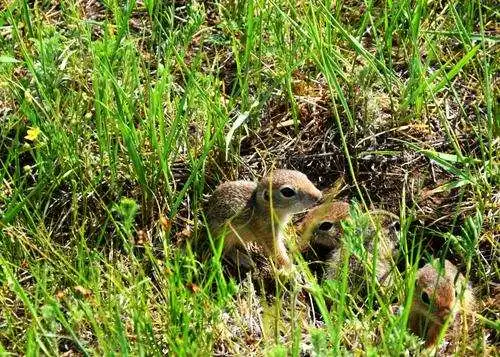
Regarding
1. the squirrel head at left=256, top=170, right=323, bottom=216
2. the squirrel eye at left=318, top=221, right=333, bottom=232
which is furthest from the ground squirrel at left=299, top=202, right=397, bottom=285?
the squirrel head at left=256, top=170, right=323, bottom=216

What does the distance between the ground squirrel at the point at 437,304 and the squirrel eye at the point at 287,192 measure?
803mm

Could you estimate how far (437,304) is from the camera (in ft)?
13.9

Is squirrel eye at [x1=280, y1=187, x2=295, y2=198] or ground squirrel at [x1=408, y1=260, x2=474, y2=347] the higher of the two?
squirrel eye at [x1=280, y1=187, x2=295, y2=198]

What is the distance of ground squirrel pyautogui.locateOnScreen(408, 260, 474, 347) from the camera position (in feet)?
13.7

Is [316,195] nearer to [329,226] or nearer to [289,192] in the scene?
[289,192]

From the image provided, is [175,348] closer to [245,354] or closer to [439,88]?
[245,354]

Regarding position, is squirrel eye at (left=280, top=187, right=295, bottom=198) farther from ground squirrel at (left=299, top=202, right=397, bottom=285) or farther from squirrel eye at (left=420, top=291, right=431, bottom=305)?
squirrel eye at (left=420, top=291, right=431, bottom=305)

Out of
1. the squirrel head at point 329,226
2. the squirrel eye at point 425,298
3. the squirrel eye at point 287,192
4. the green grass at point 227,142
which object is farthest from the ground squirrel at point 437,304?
the squirrel eye at point 287,192

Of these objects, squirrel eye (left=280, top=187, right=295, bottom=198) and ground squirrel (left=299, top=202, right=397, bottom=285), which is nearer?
ground squirrel (left=299, top=202, right=397, bottom=285)

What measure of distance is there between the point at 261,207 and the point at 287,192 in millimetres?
193

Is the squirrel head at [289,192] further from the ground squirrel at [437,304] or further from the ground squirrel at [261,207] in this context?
the ground squirrel at [437,304]

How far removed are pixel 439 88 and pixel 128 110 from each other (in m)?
1.73

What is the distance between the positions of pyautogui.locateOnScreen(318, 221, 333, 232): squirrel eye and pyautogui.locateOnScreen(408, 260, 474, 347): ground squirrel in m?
0.72

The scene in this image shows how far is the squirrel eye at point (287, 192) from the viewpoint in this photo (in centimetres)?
483
